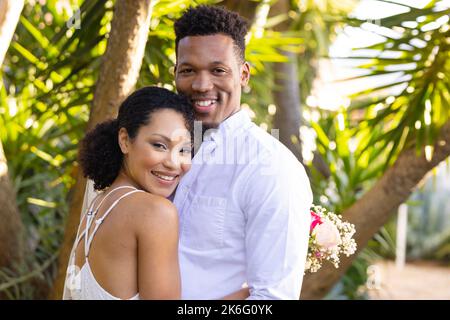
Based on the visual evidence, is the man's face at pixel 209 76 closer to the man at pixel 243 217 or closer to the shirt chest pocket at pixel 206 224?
the man at pixel 243 217

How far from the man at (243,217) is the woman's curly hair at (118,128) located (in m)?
0.18

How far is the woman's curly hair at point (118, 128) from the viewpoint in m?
2.47

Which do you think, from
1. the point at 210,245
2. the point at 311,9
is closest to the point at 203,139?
the point at 210,245

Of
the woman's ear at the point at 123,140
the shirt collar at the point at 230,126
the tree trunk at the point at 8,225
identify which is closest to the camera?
the woman's ear at the point at 123,140

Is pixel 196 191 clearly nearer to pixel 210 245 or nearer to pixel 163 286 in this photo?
pixel 210 245

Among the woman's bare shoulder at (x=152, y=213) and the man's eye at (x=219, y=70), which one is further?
the man's eye at (x=219, y=70)

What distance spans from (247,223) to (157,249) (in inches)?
12.0

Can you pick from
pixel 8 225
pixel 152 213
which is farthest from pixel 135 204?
pixel 8 225

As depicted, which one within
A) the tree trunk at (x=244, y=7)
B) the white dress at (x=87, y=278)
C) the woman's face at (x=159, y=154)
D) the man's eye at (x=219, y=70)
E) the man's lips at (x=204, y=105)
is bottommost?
the white dress at (x=87, y=278)

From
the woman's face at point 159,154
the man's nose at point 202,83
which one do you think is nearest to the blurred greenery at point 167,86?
the man's nose at point 202,83

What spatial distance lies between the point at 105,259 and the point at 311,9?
529 cm

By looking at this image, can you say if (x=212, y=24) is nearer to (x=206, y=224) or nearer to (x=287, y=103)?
(x=206, y=224)

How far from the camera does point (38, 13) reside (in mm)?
5816

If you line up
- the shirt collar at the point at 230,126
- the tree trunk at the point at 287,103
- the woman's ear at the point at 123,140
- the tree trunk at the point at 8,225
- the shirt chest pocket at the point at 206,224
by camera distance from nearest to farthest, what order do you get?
the shirt chest pocket at the point at 206,224 → the woman's ear at the point at 123,140 → the shirt collar at the point at 230,126 → the tree trunk at the point at 8,225 → the tree trunk at the point at 287,103
